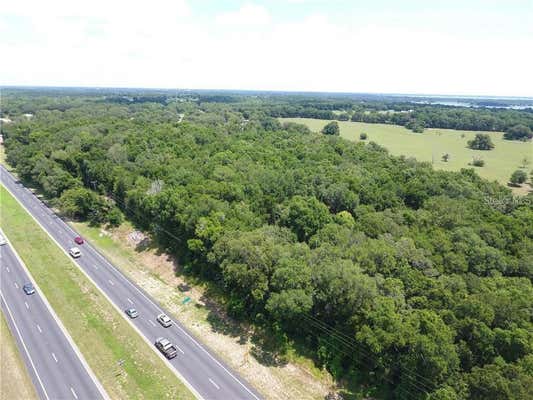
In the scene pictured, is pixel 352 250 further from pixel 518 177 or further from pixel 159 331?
pixel 518 177

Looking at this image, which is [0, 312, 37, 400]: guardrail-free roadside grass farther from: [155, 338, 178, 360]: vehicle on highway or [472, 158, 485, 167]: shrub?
[472, 158, 485, 167]: shrub

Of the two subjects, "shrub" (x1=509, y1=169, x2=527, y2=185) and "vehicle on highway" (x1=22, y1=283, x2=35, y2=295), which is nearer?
"vehicle on highway" (x1=22, y1=283, x2=35, y2=295)

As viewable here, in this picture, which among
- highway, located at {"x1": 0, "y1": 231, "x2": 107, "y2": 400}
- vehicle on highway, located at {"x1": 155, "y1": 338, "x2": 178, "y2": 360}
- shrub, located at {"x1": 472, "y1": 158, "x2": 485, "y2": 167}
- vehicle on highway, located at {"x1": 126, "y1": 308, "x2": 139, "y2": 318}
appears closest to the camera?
highway, located at {"x1": 0, "y1": 231, "x2": 107, "y2": 400}

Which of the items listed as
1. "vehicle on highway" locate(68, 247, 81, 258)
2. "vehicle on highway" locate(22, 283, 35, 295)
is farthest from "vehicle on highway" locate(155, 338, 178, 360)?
"vehicle on highway" locate(68, 247, 81, 258)

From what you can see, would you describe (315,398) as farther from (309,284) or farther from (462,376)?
(462,376)

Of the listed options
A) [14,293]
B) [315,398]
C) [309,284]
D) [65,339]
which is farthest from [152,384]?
[14,293]

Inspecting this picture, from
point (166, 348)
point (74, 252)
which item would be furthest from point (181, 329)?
point (74, 252)

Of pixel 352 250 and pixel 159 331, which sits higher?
pixel 352 250
